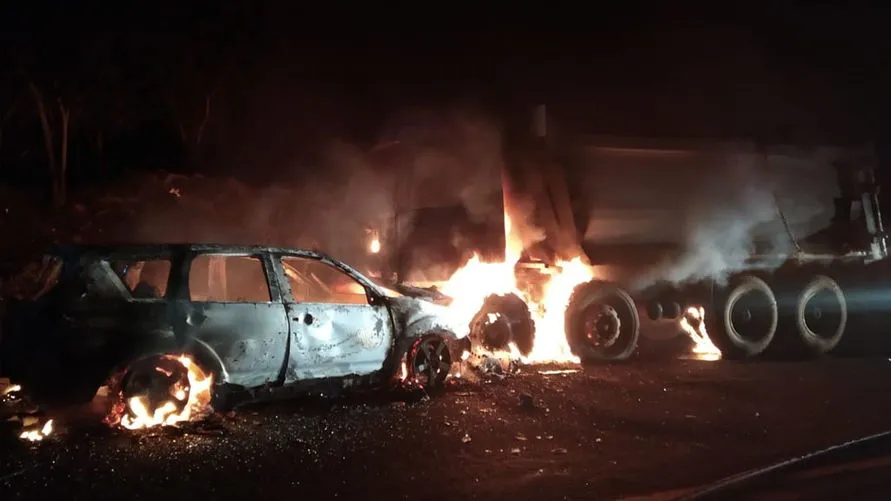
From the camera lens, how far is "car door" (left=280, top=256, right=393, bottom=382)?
7.64 m

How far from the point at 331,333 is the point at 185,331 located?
4.58 feet

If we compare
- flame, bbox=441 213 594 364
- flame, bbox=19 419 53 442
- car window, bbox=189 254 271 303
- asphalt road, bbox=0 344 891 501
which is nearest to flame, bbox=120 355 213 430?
asphalt road, bbox=0 344 891 501

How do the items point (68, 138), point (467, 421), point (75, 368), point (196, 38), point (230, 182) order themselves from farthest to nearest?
point (68, 138), point (196, 38), point (230, 182), point (467, 421), point (75, 368)

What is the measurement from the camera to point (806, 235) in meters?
12.7

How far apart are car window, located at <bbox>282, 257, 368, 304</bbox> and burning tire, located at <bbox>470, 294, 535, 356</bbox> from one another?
2.04 meters

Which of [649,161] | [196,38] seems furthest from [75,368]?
[196,38]

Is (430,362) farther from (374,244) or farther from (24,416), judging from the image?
(24,416)

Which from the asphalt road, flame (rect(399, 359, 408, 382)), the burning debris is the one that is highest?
flame (rect(399, 359, 408, 382))

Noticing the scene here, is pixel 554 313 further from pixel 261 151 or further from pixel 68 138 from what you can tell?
pixel 68 138

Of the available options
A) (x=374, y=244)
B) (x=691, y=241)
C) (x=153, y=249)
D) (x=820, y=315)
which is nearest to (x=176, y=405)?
(x=153, y=249)

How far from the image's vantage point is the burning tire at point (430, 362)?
28.3 ft

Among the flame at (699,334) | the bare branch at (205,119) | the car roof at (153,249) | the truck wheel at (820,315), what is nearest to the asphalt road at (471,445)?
the car roof at (153,249)

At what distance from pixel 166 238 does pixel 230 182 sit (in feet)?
16.4

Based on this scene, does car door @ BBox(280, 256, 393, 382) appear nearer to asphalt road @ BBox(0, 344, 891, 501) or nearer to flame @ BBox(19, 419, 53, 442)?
asphalt road @ BBox(0, 344, 891, 501)
